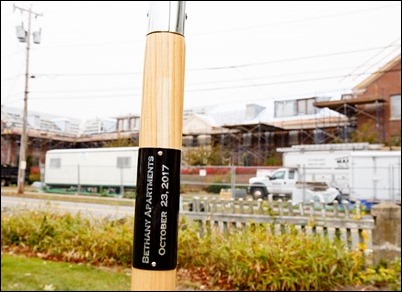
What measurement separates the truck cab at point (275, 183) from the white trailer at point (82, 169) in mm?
933

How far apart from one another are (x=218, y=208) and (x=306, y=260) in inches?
23.5

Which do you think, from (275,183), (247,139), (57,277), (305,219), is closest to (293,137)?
(247,139)

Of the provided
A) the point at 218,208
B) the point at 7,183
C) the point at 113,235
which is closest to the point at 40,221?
the point at 113,235

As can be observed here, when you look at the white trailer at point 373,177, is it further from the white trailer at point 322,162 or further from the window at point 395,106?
the window at point 395,106

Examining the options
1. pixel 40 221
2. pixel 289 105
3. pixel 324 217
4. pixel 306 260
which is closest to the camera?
pixel 289 105

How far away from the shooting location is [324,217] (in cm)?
263

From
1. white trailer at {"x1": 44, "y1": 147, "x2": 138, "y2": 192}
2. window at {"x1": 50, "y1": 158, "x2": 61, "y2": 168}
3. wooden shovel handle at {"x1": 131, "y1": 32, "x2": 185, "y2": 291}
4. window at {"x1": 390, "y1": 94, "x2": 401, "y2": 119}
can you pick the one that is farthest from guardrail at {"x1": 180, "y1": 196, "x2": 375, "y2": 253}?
wooden shovel handle at {"x1": 131, "y1": 32, "x2": 185, "y2": 291}

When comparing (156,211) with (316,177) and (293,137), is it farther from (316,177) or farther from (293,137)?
(316,177)

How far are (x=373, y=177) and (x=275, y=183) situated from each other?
61.1 inches

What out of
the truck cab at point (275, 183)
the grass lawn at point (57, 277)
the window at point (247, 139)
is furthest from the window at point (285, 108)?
the grass lawn at point (57, 277)

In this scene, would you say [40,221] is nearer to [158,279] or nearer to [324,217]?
[324,217]

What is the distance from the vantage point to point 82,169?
1.72 metres

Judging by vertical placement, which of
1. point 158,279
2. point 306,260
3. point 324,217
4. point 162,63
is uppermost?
point 162,63

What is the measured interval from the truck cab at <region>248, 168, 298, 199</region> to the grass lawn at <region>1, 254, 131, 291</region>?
939 millimetres
